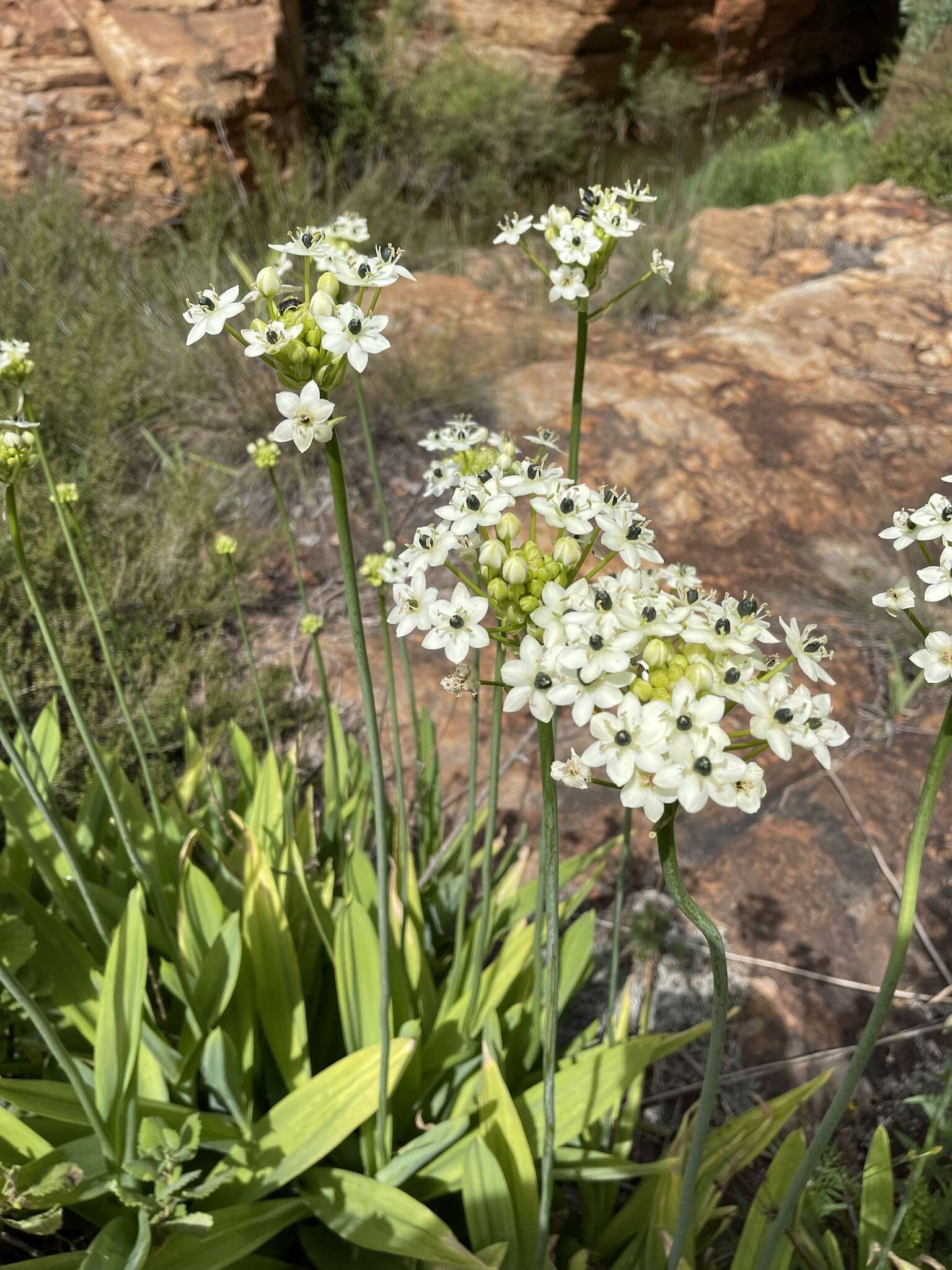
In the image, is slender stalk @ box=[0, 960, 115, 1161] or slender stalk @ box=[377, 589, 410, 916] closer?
slender stalk @ box=[0, 960, 115, 1161]

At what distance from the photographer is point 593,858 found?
2305 mm

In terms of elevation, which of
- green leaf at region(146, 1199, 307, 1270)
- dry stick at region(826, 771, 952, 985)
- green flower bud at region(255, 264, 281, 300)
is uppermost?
green flower bud at region(255, 264, 281, 300)

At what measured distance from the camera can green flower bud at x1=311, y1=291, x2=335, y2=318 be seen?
98 centimetres

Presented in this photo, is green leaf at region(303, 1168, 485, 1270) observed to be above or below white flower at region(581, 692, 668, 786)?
A: below

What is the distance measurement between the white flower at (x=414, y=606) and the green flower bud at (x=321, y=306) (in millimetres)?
317

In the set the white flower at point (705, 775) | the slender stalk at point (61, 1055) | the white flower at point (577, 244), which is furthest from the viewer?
the white flower at point (577, 244)

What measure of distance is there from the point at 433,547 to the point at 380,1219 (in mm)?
1197

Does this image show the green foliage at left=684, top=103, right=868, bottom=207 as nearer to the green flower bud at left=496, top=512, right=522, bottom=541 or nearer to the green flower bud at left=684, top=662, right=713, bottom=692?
the green flower bud at left=496, top=512, right=522, bottom=541

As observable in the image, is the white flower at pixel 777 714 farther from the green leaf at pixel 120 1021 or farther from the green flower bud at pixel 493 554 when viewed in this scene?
the green leaf at pixel 120 1021

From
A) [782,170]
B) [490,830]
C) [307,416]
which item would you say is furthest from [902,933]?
[782,170]

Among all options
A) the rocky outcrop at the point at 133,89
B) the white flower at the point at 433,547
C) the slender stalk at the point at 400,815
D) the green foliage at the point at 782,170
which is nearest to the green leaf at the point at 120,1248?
the slender stalk at the point at 400,815

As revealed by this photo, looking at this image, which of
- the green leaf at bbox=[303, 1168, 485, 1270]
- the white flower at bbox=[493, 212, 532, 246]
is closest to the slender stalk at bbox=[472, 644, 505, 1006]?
the green leaf at bbox=[303, 1168, 485, 1270]

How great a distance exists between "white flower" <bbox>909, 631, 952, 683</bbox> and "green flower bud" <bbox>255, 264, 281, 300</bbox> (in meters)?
0.87

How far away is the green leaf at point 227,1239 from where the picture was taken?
1.38 m
